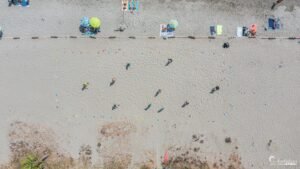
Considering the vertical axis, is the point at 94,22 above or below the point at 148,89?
above

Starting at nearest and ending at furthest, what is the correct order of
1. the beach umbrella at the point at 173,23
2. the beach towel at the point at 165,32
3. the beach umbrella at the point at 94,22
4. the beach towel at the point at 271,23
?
1. the beach umbrella at the point at 94,22
2. the beach umbrella at the point at 173,23
3. the beach towel at the point at 165,32
4. the beach towel at the point at 271,23

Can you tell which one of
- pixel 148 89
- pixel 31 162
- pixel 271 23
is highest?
pixel 271 23

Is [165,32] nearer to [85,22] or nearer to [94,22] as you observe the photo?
[94,22]

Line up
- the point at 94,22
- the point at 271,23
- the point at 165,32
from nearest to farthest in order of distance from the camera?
the point at 94,22 < the point at 165,32 < the point at 271,23

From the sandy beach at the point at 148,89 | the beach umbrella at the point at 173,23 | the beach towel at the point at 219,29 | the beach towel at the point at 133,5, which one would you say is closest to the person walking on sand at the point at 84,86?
the sandy beach at the point at 148,89

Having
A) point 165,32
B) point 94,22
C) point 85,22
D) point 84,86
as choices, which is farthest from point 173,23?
point 84,86

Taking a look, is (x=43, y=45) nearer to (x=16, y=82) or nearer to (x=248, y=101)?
(x=16, y=82)

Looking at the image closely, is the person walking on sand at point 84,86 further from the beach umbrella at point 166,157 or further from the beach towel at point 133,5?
the beach umbrella at point 166,157
